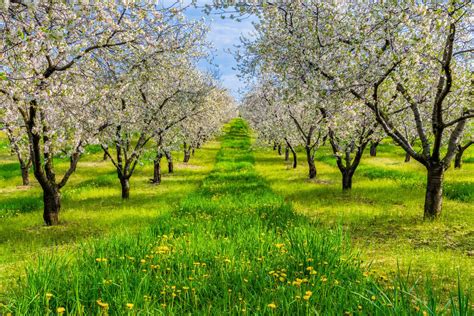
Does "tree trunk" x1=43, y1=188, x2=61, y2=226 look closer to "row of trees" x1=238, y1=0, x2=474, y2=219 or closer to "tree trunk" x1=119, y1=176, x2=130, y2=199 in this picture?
"tree trunk" x1=119, y1=176, x2=130, y2=199

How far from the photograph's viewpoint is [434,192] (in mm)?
12867

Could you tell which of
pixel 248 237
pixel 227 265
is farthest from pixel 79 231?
pixel 227 265

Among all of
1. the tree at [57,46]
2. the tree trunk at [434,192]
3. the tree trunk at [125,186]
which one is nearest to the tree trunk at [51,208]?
the tree at [57,46]

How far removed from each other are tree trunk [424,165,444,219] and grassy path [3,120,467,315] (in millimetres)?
6567

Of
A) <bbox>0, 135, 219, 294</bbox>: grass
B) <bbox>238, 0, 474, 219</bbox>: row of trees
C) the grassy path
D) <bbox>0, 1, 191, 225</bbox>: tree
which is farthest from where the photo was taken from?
<bbox>0, 135, 219, 294</bbox>: grass

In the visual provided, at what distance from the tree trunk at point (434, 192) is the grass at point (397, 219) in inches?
13.7

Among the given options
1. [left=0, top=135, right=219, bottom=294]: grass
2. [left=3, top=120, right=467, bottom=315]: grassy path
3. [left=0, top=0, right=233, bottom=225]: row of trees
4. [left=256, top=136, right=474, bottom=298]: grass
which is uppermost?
[left=0, top=0, right=233, bottom=225]: row of trees

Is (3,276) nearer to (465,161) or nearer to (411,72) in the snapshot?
(411,72)

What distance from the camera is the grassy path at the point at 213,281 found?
522 cm

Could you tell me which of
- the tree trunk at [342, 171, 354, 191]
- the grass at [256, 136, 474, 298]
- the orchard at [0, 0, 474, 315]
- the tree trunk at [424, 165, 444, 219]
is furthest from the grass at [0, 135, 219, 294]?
the tree trunk at [424, 165, 444, 219]

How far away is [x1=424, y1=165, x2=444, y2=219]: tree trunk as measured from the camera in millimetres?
12703

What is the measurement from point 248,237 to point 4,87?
276 inches

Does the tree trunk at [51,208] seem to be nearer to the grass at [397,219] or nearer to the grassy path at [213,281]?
the grassy path at [213,281]

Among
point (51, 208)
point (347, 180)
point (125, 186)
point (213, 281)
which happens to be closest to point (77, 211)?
point (51, 208)
